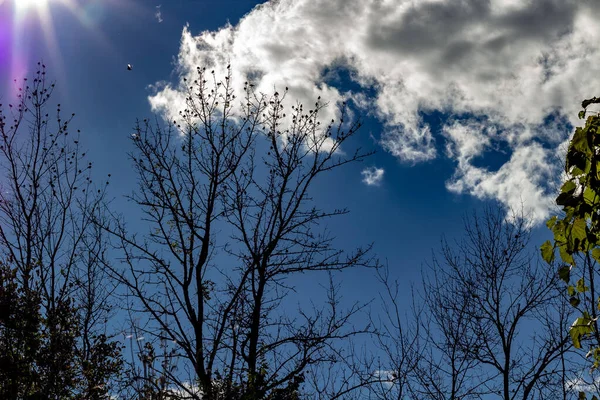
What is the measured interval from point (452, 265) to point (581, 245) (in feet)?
36.0

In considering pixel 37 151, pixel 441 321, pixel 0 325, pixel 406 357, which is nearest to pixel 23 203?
pixel 37 151

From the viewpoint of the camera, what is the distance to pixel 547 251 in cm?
278

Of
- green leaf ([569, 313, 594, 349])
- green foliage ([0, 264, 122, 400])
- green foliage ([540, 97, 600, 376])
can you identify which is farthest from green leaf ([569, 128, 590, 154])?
green foliage ([0, 264, 122, 400])

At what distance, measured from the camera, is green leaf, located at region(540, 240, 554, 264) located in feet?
9.08

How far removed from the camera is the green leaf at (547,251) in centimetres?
277

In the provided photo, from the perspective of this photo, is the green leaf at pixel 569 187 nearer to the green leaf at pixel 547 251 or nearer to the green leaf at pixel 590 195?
the green leaf at pixel 590 195

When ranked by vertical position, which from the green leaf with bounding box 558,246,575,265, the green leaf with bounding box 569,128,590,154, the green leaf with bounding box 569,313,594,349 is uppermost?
the green leaf with bounding box 569,128,590,154

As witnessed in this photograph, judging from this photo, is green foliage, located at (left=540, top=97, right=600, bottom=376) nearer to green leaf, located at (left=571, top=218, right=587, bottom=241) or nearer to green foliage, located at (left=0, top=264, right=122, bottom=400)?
green leaf, located at (left=571, top=218, right=587, bottom=241)

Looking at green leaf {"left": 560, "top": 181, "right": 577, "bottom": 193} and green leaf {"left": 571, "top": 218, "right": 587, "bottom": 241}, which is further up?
green leaf {"left": 560, "top": 181, "right": 577, "bottom": 193}

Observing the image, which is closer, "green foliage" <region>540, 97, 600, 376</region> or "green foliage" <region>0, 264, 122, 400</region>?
"green foliage" <region>540, 97, 600, 376</region>

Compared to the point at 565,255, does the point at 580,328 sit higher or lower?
lower

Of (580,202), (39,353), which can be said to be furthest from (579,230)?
(39,353)

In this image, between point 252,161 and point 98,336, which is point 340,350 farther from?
point 98,336

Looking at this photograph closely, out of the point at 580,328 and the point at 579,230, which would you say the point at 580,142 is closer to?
the point at 579,230
